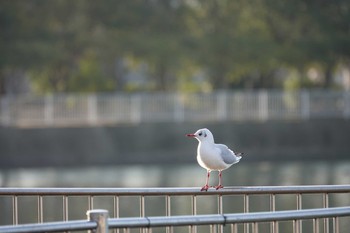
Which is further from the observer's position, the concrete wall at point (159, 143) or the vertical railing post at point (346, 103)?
the vertical railing post at point (346, 103)

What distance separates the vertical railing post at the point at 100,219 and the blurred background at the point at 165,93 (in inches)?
581

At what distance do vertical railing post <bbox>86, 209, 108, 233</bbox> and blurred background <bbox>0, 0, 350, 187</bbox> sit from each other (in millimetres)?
14750

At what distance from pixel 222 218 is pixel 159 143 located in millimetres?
19354

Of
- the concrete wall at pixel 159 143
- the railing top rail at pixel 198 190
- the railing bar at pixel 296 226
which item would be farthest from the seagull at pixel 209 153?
the concrete wall at pixel 159 143

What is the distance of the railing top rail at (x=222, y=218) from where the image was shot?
4258mm

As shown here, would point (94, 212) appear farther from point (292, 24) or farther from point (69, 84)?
point (292, 24)

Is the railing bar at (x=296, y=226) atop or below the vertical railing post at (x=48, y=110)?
below

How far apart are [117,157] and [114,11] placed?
17.7ft

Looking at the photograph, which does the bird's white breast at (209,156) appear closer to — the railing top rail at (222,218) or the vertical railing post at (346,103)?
the railing top rail at (222,218)

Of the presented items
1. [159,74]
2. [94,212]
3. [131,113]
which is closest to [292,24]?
[159,74]

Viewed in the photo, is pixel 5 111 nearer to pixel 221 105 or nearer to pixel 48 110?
pixel 48 110

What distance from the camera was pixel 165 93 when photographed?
25156mm

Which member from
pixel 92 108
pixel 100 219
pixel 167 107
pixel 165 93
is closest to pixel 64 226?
pixel 100 219

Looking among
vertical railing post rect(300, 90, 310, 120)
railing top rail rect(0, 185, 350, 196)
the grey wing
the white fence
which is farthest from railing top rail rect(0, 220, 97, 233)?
vertical railing post rect(300, 90, 310, 120)
